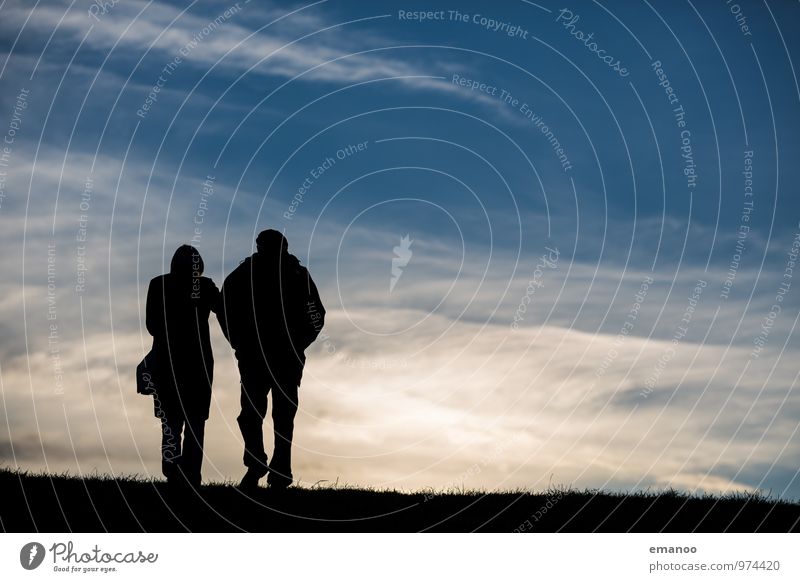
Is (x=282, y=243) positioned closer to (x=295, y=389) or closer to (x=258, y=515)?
(x=295, y=389)

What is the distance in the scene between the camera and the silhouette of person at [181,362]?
618 inches

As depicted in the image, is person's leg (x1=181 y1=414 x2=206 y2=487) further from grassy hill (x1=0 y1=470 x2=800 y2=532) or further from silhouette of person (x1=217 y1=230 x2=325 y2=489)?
silhouette of person (x1=217 y1=230 x2=325 y2=489)

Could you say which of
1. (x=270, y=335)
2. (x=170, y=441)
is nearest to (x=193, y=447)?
(x=170, y=441)

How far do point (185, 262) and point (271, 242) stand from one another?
1355 millimetres

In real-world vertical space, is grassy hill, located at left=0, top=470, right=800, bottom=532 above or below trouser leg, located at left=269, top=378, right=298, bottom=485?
below

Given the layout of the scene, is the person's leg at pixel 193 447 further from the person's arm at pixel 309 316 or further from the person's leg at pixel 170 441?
the person's arm at pixel 309 316

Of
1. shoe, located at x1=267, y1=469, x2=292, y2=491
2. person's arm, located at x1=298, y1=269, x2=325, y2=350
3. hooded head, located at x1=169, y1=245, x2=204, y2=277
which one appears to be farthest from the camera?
person's arm, located at x1=298, y1=269, x2=325, y2=350

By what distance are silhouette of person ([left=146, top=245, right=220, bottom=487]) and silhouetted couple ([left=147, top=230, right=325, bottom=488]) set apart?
0.01m

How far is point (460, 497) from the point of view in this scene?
1639 cm

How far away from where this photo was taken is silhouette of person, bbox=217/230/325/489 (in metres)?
16.5

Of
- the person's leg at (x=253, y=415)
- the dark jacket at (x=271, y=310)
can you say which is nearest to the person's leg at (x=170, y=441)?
the person's leg at (x=253, y=415)

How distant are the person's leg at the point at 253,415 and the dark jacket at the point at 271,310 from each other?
252 mm
